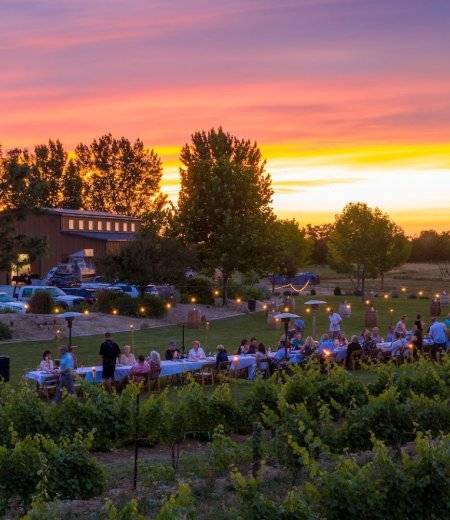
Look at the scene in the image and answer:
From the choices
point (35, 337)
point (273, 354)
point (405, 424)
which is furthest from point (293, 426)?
point (35, 337)

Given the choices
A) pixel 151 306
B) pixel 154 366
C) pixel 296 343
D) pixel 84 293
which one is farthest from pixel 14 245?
pixel 154 366

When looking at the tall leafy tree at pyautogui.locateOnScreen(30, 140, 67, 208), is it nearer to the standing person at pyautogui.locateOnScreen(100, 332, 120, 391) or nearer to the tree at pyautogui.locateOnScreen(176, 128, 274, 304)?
the tree at pyautogui.locateOnScreen(176, 128, 274, 304)

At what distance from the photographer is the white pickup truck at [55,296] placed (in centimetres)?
4284

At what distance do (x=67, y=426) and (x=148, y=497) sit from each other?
Result: 3265mm

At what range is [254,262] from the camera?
5088cm

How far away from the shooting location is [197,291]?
50344 millimetres

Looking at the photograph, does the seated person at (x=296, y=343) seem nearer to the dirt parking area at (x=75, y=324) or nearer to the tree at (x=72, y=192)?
the dirt parking area at (x=75, y=324)

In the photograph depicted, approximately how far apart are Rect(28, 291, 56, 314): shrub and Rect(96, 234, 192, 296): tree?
133 inches

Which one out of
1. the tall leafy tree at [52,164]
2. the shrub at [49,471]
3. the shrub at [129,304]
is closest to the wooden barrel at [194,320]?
the shrub at [129,304]

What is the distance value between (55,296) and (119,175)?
66552mm

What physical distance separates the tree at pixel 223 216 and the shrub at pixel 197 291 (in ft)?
3.29

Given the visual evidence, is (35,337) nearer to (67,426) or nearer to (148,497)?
(67,426)

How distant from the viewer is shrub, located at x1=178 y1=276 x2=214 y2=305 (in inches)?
1959

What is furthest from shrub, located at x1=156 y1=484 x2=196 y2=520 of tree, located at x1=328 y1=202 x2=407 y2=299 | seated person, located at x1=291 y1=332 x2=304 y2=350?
tree, located at x1=328 y1=202 x2=407 y2=299
